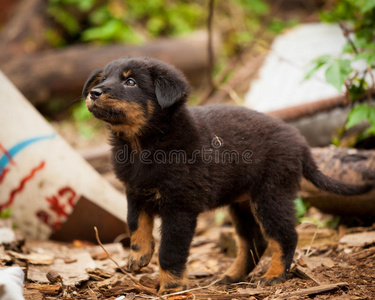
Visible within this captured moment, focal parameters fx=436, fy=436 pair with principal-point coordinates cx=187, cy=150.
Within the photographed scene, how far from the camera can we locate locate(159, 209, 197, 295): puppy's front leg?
3549mm

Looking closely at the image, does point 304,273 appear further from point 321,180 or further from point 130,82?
point 130,82

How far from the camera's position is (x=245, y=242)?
14.5 ft

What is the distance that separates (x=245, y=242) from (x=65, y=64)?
6486mm

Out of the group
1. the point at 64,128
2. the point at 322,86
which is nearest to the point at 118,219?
the point at 322,86

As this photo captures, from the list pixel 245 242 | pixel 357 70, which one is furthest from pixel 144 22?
pixel 245 242

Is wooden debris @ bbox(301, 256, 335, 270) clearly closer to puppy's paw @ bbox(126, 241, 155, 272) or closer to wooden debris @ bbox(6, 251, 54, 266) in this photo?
puppy's paw @ bbox(126, 241, 155, 272)

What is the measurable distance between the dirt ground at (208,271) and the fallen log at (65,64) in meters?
4.91

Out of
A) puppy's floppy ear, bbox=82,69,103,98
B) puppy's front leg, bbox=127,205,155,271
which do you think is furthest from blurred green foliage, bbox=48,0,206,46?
puppy's front leg, bbox=127,205,155,271

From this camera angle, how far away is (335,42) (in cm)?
900

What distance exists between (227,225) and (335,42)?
195 inches

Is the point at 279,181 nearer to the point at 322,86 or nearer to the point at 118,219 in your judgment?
the point at 118,219

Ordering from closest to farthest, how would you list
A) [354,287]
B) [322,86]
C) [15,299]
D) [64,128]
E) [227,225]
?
[15,299] < [354,287] < [227,225] < [322,86] < [64,128]

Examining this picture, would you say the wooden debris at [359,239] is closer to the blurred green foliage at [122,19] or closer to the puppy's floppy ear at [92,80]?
the puppy's floppy ear at [92,80]

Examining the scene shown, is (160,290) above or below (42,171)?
below
